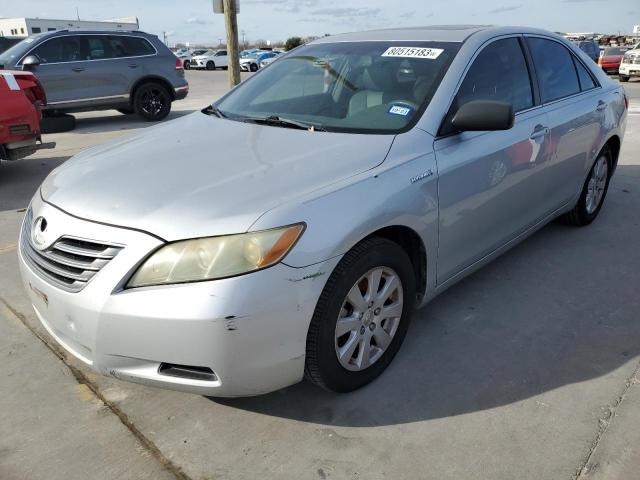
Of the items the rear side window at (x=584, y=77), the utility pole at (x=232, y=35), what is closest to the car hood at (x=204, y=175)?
the rear side window at (x=584, y=77)

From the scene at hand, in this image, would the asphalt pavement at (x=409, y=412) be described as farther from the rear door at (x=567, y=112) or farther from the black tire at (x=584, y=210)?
the black tire at (x=584, y=210)

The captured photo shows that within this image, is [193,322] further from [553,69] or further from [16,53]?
[16,53]

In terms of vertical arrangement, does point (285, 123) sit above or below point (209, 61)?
→ above

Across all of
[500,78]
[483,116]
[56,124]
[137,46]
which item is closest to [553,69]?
[500,78]

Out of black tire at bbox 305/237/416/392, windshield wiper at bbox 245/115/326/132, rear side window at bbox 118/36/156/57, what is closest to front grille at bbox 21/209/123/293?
black tire at bbox 305/237/416/392

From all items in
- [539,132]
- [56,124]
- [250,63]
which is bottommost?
[250,63]

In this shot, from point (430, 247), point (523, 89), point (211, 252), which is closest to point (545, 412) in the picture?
point (430, 247)

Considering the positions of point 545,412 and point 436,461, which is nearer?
point 436,461

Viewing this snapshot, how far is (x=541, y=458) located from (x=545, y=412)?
31 cm

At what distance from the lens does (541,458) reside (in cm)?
222

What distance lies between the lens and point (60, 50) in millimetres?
10469

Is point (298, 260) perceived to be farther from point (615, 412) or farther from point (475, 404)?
point (615, 412)

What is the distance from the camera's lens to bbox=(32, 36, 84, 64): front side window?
10289 mm

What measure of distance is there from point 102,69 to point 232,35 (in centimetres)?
333
